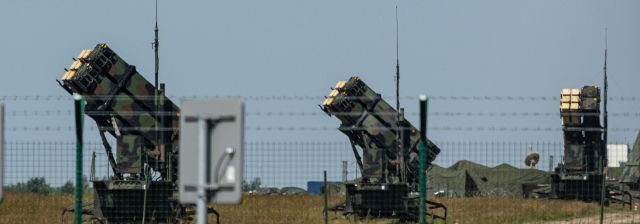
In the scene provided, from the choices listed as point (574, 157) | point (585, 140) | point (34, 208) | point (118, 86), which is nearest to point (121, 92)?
point (118, 86)

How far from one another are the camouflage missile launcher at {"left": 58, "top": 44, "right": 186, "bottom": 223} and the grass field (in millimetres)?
1050

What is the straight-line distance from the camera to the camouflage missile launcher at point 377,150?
17.7 m

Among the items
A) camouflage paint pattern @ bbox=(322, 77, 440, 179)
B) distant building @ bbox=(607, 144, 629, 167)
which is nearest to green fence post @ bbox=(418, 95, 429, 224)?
camouflage paint pattern @ bbox=(322, 77, 440, 179)

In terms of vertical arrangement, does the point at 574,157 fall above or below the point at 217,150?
below

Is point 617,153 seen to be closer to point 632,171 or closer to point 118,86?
point 632,171

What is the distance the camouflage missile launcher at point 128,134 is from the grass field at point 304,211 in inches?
41.3

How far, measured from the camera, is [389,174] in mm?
19797

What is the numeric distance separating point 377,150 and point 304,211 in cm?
386

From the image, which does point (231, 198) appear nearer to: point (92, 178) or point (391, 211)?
point (92, 178)

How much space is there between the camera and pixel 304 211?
15336 mm

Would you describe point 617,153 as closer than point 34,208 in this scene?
No

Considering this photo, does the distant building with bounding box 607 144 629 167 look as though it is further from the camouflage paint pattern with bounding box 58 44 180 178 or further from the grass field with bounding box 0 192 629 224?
the camouflage paint pattern with bounding box 58 44 180 178

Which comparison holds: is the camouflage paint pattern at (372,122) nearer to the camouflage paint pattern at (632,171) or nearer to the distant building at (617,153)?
the distant building at (617,153)

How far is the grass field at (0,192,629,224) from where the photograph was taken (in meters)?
14.1
